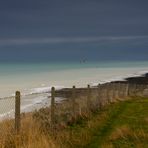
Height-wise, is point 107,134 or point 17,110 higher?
point 17,110

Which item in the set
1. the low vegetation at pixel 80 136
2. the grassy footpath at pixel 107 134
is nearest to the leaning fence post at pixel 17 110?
the low vegetation at pixel 80 136

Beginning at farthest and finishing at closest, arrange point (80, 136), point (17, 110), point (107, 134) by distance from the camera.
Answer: point (107, 134)
point (80, 136)
point (17, 110)

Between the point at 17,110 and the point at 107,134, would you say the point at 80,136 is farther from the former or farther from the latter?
the point at 17,110

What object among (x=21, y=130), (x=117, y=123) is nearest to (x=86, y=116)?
(x=117, y=123)

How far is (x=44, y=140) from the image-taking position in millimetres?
16219

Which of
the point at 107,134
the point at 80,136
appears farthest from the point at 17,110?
the point at 107,134

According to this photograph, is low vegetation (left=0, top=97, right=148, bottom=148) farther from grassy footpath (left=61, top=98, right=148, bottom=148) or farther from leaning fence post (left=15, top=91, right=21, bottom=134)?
leaning fence post (left=15, top=91, right=21, bottom=134)

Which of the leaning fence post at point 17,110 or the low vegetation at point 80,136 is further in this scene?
the leaning fence post at point 17,110

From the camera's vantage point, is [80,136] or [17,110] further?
[80,136]

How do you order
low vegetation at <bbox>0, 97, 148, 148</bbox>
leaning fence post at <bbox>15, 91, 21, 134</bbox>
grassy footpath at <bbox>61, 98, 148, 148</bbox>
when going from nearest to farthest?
low vegetation at <bbox>0, 97, 148, 148</bbox>
leaning fence post at <bbox>15, 91, 21, 134</bbox>
grassy footpath at <bbox>61, 98, 148, 148</bbox>

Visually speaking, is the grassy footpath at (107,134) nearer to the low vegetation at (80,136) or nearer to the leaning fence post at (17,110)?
the low vegetation at (80,136)

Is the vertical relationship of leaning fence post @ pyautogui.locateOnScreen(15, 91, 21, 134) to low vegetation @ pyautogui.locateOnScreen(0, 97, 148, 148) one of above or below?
above

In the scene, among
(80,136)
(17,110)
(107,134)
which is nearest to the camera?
(17,110)

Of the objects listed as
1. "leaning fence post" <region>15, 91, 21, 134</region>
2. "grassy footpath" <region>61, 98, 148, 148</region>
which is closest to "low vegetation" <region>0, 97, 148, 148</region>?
"grassy footpath" <region>61, 98, 148, 148</region>
